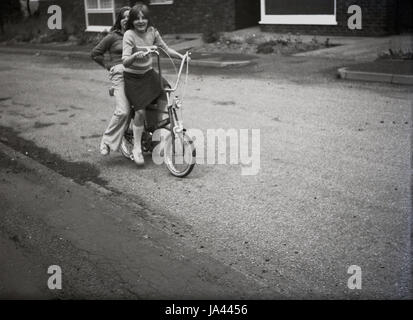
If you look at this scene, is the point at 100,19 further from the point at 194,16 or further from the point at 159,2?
the point at 194,16

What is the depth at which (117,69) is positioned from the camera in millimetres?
6738

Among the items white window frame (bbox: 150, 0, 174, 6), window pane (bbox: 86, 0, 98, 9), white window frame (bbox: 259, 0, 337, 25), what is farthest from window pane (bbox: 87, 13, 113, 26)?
white window frame (bbox: 259, 0, 337, 25)

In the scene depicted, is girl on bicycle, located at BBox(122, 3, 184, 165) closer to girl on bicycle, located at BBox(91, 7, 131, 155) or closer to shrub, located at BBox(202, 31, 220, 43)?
girl on bicycle, located at BBox(91, 7, 131, 155)

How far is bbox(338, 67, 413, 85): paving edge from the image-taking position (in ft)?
35.2

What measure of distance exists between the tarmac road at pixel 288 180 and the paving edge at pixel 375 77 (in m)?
0.32

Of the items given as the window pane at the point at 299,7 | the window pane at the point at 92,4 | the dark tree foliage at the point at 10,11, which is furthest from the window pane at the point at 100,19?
the window pane at the point at 299,7

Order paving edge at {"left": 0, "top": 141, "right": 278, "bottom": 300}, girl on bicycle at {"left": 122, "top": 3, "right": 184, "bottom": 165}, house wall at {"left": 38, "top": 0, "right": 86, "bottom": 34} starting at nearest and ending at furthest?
1. paving edge at {"left": 0, "top": 141, "right": 278, "bottom": 300}
2. girl on bicycle at {"left": 122, "top": 3, "right": 184, "bottom": 165}
3. house wall at {"left": 38, "top": 0, "right": 86, "bottom": 34}

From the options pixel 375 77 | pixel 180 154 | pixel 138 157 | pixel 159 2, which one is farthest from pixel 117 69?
pixel 159 2

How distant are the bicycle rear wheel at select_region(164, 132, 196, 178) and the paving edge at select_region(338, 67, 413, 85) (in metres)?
5.89

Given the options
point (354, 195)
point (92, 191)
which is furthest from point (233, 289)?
point (92, 191)

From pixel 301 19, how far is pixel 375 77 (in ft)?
27.0

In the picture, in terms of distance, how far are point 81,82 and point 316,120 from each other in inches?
274

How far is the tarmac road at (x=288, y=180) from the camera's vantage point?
4418 mm
